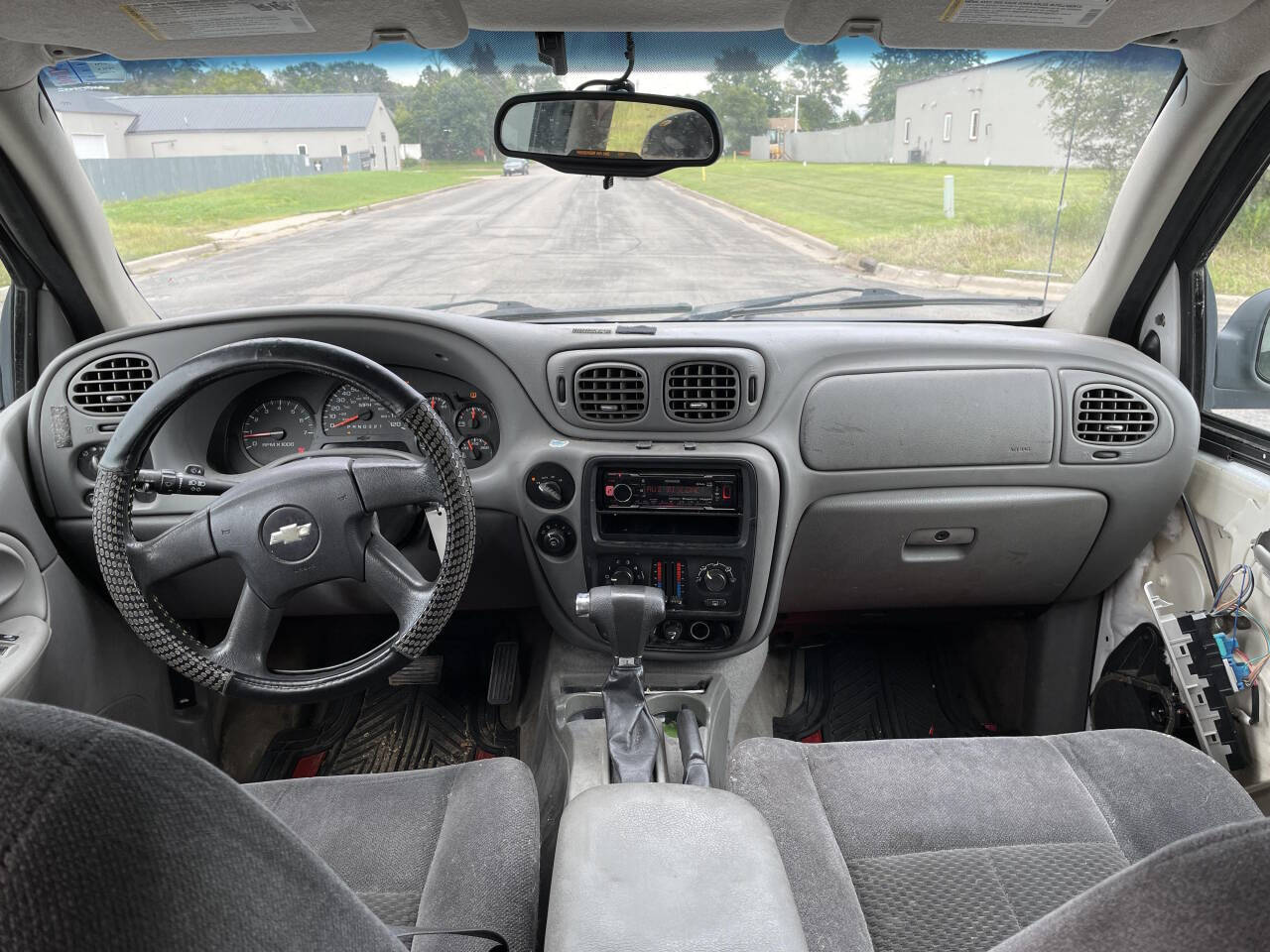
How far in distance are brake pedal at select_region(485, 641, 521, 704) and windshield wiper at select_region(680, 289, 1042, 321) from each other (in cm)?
134

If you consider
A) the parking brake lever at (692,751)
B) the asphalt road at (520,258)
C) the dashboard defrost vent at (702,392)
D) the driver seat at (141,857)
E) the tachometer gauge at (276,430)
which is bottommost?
the parking brake lever at (692,751)

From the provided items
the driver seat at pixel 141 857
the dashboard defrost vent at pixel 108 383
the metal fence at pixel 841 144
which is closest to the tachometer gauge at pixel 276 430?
the dashboard defrost vent at pixel 108 383

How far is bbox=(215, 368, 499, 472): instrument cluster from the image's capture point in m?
2.65

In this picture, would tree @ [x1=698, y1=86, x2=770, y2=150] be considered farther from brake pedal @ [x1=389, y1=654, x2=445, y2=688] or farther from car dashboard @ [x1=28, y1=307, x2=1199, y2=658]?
brake pedal @ [x1=389, y1=654, x2=445, y2=688]

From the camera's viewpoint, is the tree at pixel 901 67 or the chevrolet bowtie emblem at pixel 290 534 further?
the tree at pixel 901 67

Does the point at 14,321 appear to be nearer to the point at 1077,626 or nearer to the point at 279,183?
the point at 279,183

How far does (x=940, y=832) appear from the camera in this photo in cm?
178

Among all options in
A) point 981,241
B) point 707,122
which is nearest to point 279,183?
point 707,122

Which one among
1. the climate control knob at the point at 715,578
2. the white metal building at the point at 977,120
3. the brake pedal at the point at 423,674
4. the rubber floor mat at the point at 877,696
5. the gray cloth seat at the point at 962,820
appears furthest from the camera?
the brake pedal at the point at 423,674

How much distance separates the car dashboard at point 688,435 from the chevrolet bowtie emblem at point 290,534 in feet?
2.43

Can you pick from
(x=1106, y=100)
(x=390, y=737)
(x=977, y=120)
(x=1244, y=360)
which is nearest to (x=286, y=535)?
(x=390, y=737)

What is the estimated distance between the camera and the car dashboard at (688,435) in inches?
99.7

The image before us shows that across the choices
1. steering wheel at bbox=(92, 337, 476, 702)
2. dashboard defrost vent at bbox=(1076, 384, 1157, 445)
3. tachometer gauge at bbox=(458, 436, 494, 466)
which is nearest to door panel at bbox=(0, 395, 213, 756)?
steering wheel at bbox=(92, 337, 476, 702)

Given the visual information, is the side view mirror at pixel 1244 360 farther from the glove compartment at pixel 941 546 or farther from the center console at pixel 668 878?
the center console at pixel 668 878
